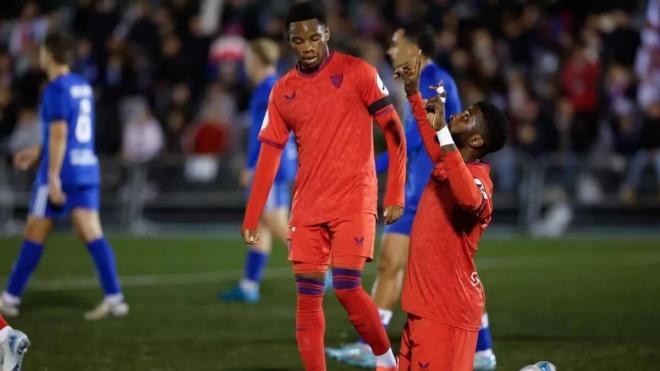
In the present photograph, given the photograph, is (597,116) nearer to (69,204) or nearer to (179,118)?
(179,118)

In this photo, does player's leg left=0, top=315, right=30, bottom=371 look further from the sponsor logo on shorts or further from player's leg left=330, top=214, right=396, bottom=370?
the sponsor logo on shorts

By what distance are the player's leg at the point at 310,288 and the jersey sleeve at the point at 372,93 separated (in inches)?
30.3

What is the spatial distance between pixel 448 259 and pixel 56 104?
504cm

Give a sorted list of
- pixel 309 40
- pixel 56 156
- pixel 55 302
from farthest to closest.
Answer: pixel 55 302
pixel 56 156
pixel 309 40

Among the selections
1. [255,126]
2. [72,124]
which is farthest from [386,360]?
[255,126]

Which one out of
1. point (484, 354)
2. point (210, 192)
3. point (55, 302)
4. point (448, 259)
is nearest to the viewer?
point (448, 259)

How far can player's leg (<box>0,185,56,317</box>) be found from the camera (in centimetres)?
1058

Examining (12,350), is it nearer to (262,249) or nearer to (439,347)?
(439,347)

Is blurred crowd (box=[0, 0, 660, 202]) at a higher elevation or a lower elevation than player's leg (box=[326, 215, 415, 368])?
higher

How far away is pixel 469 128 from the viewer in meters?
6.36

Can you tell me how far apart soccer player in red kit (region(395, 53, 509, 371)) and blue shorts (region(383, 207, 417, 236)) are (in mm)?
1961

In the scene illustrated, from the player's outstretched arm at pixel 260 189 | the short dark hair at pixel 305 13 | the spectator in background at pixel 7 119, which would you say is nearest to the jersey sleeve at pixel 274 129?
the player's outstretched arm at pixel 260 189

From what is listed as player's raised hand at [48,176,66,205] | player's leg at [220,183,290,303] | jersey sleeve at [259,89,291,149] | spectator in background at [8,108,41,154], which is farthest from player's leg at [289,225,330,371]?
spectator in background at [8,108,41,154]

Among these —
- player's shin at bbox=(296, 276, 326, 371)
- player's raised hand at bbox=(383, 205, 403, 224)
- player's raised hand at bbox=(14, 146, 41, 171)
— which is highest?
player's raised hand at bbox=(383, 205, 403, 224)
